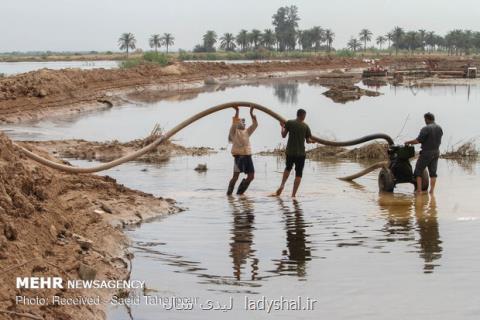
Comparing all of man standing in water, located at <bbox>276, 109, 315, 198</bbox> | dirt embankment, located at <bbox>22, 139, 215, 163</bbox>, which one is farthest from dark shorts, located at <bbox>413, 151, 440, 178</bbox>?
dirt embankment, located at <bbox>22, 139, 215, 163</bbox>

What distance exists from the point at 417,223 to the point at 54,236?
5944 millimetres

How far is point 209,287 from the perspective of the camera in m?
8.71

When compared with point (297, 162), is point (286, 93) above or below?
below

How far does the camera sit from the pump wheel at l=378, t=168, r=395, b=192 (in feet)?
49.1

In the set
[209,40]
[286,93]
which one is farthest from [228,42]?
[286,93]

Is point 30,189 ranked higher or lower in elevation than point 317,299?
higher

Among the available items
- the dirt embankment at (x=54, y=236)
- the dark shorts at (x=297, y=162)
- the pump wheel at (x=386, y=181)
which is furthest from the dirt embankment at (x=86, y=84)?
the dirt embankment at (x=54, y=236)

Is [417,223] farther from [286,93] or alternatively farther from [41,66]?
[41,66]

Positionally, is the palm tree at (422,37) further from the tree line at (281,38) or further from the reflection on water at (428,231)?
the reflection on water at (428,231)

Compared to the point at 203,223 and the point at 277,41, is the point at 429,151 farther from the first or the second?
the point at 277,41

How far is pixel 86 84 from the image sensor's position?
43406 millimetres

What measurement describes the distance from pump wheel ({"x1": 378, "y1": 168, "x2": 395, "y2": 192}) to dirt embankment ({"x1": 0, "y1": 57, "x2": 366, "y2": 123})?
55.4ft

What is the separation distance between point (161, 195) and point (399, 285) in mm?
6708

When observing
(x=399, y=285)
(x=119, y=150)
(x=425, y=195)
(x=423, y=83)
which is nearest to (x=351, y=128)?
(x=119, y=150)
